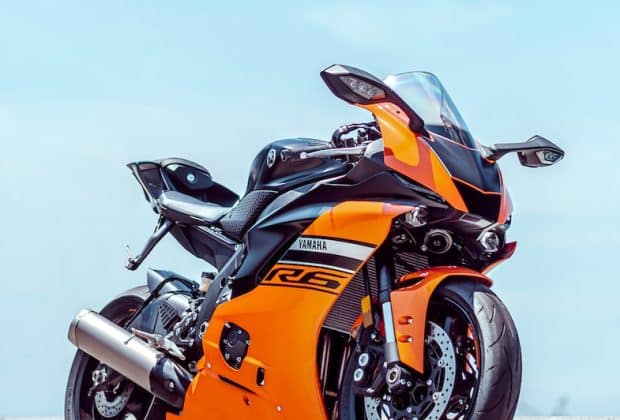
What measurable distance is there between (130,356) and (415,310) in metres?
2.19

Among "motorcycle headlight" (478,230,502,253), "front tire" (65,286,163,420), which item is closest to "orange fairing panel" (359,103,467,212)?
"motorcycle headlight" (478,230,502,253)

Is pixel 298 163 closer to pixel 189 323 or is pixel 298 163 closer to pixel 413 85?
pixel 413 85

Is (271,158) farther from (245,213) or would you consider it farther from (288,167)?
(245,213)

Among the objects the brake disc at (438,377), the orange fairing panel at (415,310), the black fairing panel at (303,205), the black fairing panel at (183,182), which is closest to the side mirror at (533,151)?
the black fairing panel at (303,205)

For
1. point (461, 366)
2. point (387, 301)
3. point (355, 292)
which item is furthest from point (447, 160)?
point (461, 366)

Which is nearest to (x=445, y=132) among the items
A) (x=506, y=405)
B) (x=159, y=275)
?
(x=506, y=405)

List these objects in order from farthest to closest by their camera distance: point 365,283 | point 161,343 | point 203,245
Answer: point 203,245 → point 161,343 → point 365,283

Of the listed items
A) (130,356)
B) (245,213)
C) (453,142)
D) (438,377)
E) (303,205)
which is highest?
(453,142)

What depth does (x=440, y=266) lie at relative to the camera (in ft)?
19.8

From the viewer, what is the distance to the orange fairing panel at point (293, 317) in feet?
20.1

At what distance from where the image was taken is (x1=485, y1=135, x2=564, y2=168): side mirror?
6.18 metres

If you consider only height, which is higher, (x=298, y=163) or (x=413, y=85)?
(x=413, y=85)

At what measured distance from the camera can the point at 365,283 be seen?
245 inches

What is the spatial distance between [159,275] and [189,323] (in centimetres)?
82
